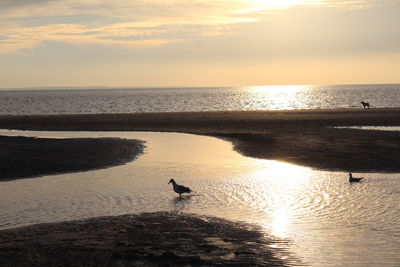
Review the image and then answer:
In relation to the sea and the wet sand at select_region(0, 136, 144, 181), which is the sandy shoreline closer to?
the sea

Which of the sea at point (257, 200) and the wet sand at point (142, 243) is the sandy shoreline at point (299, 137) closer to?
the sea at point (257, 200)

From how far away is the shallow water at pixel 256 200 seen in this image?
45.6 feet

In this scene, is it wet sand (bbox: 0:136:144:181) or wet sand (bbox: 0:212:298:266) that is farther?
wet sand (bbox: 0:136:144:181)

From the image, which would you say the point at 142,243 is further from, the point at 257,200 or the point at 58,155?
the point at 58,155

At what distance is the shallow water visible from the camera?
1391 centimetres

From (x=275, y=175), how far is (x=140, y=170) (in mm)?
7212

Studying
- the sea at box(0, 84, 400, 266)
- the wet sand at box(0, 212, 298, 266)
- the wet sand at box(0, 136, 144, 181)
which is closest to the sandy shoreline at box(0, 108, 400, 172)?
the sea at box(0, 84, 400, 266)

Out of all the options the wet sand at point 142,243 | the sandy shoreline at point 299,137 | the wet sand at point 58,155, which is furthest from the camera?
the sandy shoreline at point 299,137

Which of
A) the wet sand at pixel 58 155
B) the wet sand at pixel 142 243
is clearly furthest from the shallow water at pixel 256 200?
the wet sand at pixel 58 155

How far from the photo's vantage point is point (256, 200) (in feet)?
62.9

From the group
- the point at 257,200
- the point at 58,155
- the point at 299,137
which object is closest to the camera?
the point at 257,200

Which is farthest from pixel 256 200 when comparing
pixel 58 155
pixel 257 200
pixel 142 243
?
pixel 58 155

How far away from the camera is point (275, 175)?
24.5 metres

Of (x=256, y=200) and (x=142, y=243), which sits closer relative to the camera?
(x=142, y=243)
